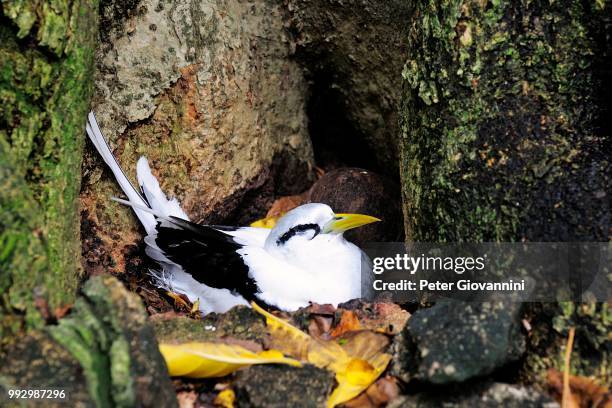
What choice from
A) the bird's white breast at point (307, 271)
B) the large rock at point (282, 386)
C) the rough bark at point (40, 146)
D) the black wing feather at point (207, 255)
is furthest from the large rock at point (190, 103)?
the large rock at point (282, 386)

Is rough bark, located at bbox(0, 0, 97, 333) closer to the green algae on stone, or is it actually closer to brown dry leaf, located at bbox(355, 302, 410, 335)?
the green algae on stone

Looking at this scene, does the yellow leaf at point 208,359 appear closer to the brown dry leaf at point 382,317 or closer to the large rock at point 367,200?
the brown dry leaf at point 382,317

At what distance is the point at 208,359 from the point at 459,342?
106 cm

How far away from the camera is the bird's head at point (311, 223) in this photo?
4.44 meters

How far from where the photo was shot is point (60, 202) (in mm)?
3043

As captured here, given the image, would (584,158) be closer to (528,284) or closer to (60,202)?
(528,284)

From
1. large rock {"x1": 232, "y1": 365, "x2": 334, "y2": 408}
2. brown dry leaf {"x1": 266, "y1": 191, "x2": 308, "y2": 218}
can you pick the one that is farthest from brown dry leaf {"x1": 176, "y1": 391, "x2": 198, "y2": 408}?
brown dry leaf {"x1": 266, "y1": 191, "x2": 308, "y2": 218}

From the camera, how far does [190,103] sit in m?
→ 4.50

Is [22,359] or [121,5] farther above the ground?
[121,5]

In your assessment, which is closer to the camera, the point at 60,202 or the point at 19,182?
the point at 19,182

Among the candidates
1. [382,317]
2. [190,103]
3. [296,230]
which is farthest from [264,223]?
[382,317]

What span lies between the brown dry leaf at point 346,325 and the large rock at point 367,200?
1623 millimetres

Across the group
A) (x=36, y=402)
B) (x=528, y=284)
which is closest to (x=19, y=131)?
(x=36, y=402)

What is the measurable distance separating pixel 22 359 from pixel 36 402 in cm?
22
